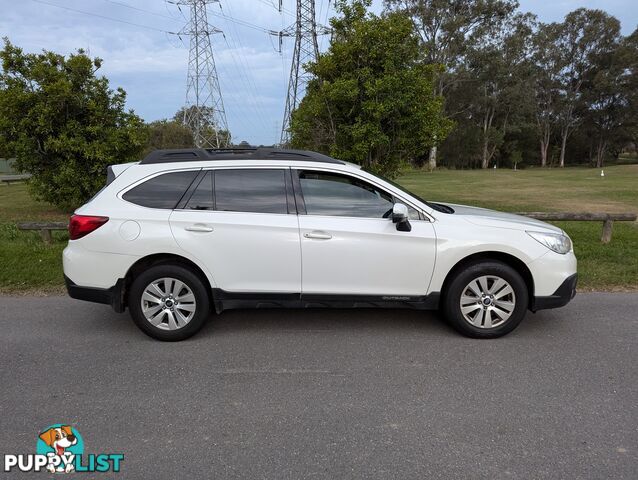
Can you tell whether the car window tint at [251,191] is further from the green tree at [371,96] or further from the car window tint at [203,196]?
the green tree at [371,96]

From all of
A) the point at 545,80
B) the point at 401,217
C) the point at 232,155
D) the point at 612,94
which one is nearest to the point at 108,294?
the point at 232,155

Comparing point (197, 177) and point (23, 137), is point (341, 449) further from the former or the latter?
point (23, 137)

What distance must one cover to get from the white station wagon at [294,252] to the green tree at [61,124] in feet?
23.1

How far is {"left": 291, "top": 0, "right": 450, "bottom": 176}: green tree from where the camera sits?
8.55 meters

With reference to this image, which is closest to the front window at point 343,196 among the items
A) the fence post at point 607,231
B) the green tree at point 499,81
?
the fence post at point 607,231

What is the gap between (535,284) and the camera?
13.9ft

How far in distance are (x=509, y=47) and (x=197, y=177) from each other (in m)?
54.1

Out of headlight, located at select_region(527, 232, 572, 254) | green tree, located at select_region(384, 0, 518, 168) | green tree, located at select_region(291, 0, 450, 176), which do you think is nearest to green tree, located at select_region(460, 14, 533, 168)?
green tree, located at select_region(384, 0, 518, 168)

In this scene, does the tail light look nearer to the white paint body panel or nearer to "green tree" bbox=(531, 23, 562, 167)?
the white paint body panel

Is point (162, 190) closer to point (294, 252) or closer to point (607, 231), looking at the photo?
point (294, 252)

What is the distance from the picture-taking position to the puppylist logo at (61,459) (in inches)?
101

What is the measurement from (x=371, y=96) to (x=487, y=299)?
214 inches

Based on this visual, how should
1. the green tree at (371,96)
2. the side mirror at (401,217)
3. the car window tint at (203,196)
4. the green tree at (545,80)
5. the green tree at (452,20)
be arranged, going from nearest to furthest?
the side mirror at (401,217) → the car window tint at (203,196) → the green tree at (371,96) → the green tree at (452,20) → the green tree at (545,80)

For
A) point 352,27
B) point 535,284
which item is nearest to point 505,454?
point 535,284
